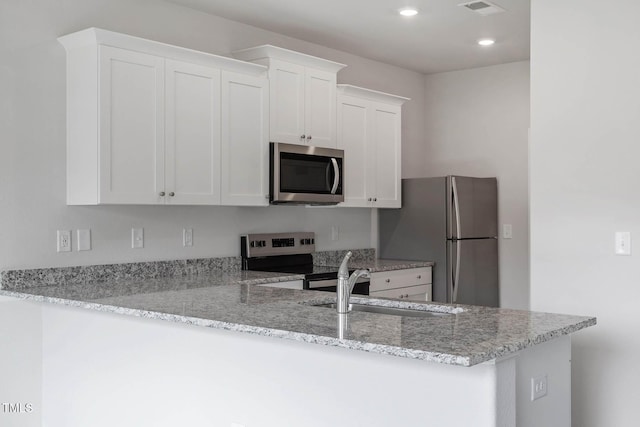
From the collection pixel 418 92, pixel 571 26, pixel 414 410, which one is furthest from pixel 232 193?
pixel 418 92

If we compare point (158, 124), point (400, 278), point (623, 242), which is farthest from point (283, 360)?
point (400, 278)

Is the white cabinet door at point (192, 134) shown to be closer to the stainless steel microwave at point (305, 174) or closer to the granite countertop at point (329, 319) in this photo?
the stainless steel microwave at point (305, 174)

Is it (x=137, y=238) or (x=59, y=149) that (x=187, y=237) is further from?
(x=59, y=149)

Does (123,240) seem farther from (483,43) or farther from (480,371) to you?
(483,43)

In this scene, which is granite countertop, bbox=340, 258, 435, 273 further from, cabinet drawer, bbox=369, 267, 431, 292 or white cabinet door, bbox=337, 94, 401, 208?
white cabinet door, bbox=337, 94, 401, 208

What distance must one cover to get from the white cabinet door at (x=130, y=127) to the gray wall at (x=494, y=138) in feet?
Result: 10.8

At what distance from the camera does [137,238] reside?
4.08m

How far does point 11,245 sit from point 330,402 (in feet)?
6.80

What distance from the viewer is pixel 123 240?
400cm

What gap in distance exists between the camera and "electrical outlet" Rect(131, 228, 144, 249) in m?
Result: 4.06

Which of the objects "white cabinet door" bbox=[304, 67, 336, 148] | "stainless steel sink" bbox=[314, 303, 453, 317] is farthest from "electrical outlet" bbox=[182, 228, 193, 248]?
A: "stainless steel sink" bbox=[314, 303, 453, 317]

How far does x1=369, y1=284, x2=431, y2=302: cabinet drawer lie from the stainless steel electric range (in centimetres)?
27

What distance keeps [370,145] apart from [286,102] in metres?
1.04

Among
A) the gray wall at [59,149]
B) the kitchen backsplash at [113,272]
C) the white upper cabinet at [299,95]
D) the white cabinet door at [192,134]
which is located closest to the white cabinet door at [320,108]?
the white upper cabinet at [299,95]
